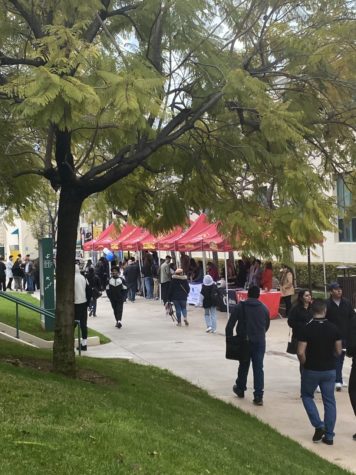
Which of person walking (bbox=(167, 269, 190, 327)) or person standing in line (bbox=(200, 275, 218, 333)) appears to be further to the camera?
person walking (bbox=(167, 269, 190, 327))

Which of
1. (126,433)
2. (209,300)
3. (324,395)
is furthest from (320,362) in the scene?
(209,300)

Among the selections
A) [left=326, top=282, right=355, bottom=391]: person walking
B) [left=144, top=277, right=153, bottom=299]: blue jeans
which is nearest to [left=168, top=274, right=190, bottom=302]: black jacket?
[left=326, top=282, right=355, bottom=391]: person walking

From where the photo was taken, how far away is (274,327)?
16531 mm

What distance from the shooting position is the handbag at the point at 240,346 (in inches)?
348

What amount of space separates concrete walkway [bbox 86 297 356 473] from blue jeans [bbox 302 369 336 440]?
238 mm

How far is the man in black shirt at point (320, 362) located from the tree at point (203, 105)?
1.08 metres

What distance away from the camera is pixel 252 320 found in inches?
349

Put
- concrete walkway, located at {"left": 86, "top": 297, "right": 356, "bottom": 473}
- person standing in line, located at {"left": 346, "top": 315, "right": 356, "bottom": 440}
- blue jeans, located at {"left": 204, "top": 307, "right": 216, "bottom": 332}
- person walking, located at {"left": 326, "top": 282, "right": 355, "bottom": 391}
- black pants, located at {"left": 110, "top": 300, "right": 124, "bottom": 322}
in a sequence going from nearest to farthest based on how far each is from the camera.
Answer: person standing in line, located at {"left": 346, "top": 315, "right": 356, "bottom": 440}
concrete walkway, located at {"left": 86, "top": 297, "right": 356, "bottom": 473}
person walking, located at {"left": 326, "top": 282, "right": 355, "bottom": 391}
blue jeans, located at {"left": 204, "top": 307, "right": 216, "bottom": 332}
black pants, located at {"left": 110, "top": 300, "right": 124, "bottom": 322}

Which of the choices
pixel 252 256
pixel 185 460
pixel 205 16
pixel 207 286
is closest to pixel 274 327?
pixel 207 286

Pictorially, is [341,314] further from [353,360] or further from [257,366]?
[353,360]

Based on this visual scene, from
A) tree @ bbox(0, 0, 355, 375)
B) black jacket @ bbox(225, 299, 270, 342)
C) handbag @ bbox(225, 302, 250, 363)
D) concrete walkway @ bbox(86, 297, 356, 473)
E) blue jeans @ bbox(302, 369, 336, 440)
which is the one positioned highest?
tree @ bbox(0, 0, 355, 375)

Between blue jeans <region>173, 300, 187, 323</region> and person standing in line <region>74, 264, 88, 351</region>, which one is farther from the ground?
person standing in line <region>74, 264, 88, 351</region>

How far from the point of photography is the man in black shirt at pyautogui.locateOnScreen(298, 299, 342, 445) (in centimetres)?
691

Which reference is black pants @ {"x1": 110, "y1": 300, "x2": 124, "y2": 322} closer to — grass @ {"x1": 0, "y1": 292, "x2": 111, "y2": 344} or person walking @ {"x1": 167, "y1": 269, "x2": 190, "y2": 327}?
grass @ {"x1": 0, "y1": 292, "x2": 111, "y2": 344}
